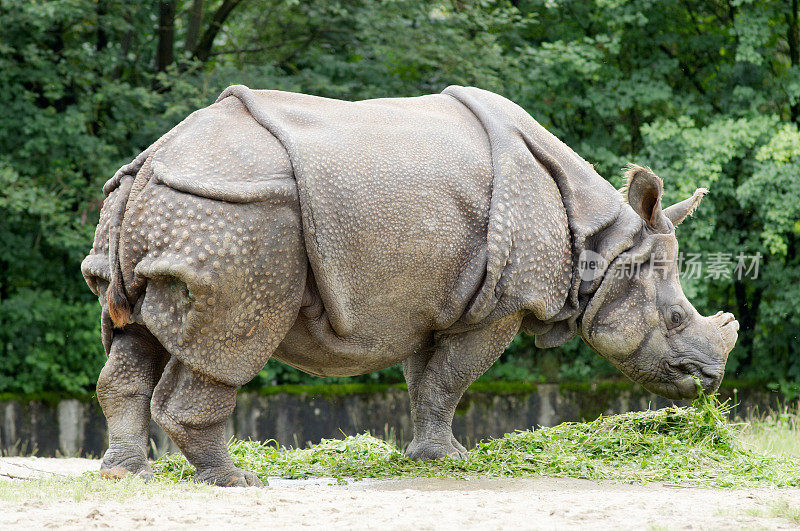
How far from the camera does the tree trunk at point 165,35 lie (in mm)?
12539

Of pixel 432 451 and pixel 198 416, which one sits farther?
pixel 432 451

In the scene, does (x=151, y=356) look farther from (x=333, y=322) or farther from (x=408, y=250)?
(x=408, y=250)

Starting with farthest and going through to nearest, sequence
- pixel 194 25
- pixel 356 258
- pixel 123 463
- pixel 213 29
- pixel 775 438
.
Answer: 1. pixel 213 29
2. pixel 194 25
3. pixel 775 438
4. pixel 123 463
5. pixel 356 258

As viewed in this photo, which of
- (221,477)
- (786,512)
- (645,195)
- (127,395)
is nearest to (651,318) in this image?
(645,195)

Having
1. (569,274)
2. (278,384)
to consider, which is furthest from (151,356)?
(278,384)

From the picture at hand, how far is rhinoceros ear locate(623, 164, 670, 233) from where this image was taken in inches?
229

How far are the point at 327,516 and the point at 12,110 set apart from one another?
936 cm

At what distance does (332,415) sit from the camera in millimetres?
11711

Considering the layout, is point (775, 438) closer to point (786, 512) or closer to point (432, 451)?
point (432, 451)

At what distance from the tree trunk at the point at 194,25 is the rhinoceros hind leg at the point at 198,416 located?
8964mm

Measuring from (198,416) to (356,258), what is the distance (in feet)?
3.75

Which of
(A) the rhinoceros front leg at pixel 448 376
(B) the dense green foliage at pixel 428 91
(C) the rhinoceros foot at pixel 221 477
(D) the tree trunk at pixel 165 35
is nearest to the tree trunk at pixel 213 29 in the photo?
(B) the dense green foliage at pixel 428 91

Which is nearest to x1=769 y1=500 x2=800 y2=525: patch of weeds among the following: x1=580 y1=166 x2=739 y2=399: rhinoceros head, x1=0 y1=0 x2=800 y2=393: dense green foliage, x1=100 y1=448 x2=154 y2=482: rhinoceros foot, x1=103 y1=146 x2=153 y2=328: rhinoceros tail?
x1=580 y1=166 x2=739 y2=399: rhinoceros head

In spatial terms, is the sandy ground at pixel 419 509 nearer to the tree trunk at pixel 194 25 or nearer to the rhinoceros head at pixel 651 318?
the rhinoceros head at pixel 651 318
